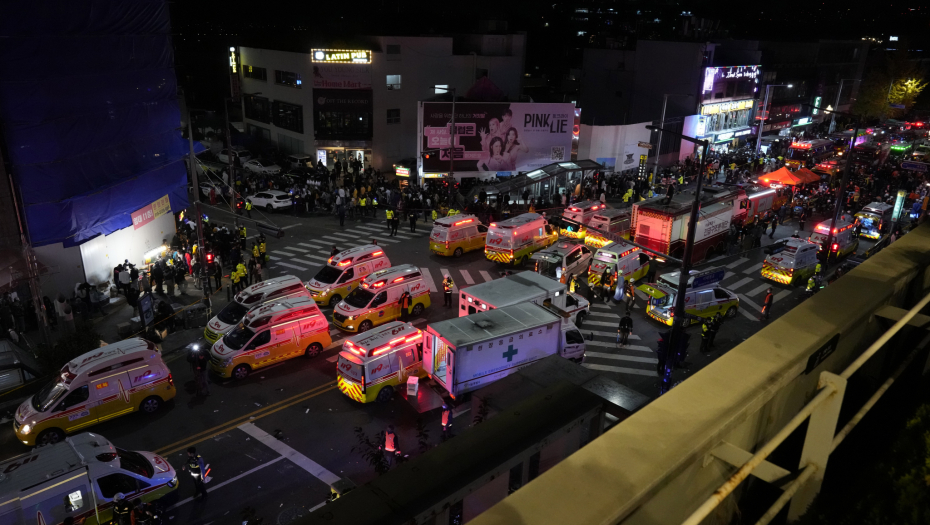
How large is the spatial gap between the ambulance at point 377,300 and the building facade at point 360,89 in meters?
25.5

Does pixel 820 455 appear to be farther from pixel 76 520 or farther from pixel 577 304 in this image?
pixel 577 304

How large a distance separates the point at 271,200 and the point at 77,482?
28.1m

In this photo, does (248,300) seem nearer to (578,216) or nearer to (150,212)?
(150,212)

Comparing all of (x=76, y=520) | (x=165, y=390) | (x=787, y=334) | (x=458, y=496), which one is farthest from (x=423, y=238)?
(x=787, y=334)

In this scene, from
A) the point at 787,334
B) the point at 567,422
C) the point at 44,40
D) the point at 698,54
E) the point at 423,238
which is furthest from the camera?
the point at 698,54

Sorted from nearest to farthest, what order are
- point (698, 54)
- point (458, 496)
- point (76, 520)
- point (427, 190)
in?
point (458, 496)
point (76, 520)
point (427, 190)
point (698, 54)

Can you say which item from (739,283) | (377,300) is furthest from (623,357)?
(739,283)

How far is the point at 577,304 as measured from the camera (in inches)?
934

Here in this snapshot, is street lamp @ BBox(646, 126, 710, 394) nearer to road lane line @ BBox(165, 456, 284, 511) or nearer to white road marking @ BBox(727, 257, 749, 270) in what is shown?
road lane line @ BBox(165, 456, 284, 511)

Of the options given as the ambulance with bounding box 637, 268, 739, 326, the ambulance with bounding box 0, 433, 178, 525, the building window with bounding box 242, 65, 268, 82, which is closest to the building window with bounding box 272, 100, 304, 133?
the building window with bounding box 242, 65, 268, 82

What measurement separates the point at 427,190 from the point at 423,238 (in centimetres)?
634

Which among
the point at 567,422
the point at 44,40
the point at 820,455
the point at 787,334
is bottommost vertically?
the point at 567,422

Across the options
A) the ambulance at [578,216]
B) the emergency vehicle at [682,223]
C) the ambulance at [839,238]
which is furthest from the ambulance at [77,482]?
the ambulance at [839,238]

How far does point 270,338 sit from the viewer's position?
20062mm
